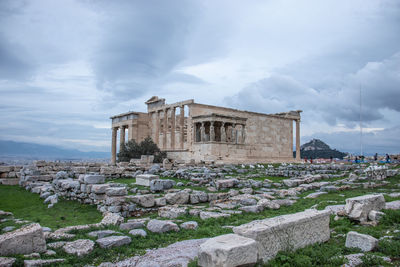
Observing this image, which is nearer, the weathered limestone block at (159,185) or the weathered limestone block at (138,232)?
the weathered limestone block at (138,232)

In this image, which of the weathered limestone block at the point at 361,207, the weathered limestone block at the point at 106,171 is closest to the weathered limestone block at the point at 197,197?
the weathered limestone block at the point at 361,207

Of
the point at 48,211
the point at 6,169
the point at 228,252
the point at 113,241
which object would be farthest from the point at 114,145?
the point at 228,252

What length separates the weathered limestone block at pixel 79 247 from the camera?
5.17m

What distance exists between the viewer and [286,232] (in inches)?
197

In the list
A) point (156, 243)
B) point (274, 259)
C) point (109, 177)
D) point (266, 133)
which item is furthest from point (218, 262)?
point (266, 133)

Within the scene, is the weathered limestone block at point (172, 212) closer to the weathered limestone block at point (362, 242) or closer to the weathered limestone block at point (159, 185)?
the weathered limestone block at point (159, 185)

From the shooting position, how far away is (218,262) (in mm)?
3908

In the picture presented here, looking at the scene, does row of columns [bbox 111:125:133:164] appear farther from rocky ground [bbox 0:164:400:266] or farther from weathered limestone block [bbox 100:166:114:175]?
rocky ground [bbox 0:164:400:266]

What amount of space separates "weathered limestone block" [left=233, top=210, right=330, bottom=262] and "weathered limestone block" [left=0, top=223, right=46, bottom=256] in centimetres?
330

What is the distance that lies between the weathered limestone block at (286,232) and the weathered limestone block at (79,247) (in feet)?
8.41

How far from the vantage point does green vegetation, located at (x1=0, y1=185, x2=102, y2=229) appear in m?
8.60

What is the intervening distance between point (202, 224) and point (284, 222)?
109 inches

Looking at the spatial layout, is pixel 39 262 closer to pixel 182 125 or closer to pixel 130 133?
pixel 182 125

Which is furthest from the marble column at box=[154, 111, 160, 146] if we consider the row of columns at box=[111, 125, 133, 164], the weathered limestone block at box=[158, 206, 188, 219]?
the weathered limestone block at box=[158, 206, 188, 219]
